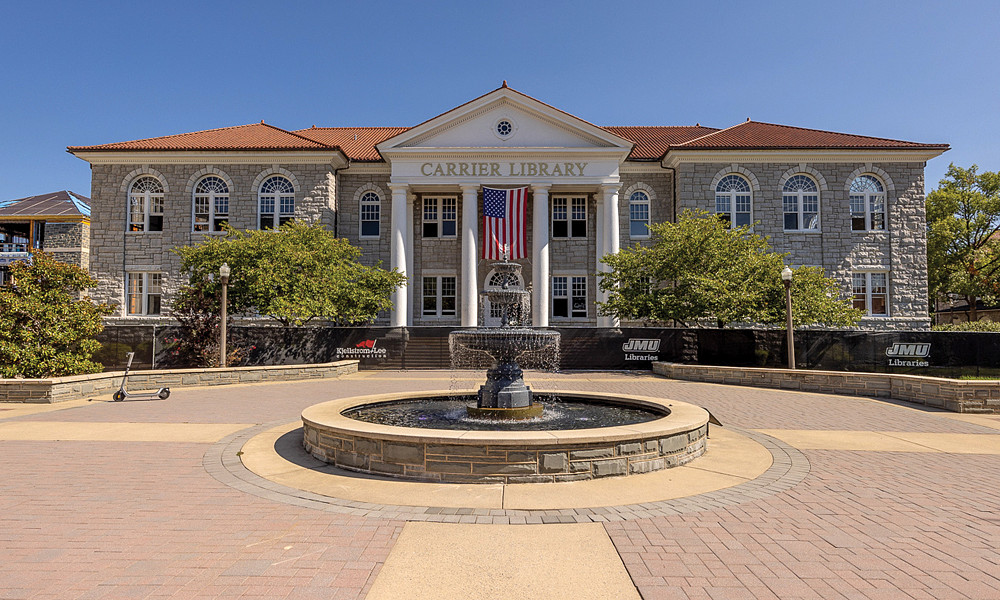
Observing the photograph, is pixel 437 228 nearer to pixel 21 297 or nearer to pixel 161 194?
pixel 161 194

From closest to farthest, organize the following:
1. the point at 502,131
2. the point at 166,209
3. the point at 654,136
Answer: the point at 502,131
the point at 166,209
the point at 654,136

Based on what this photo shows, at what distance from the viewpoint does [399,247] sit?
28297 millimetres

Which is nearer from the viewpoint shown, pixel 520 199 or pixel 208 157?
pixel 520 199

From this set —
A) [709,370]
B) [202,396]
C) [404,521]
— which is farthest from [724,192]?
[404,521]

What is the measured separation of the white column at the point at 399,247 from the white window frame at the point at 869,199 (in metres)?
25.0

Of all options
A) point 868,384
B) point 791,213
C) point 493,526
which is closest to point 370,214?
point 791,213

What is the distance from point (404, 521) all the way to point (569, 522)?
5.14 feet

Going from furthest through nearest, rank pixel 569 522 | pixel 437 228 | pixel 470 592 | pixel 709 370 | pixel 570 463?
pixel 437 228 < pixel 709 370 < pixel 570 463 < pixel 569 522 < pixel 470 592

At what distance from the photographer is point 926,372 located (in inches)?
647

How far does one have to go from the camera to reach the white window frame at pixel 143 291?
2991 cm

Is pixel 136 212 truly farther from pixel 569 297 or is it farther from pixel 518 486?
pixel 518 486

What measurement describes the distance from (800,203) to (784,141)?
371 centimetres

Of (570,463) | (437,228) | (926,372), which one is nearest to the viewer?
(570,463)

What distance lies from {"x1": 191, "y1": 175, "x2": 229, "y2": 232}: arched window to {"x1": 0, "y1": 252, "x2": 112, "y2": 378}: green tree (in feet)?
53.7
